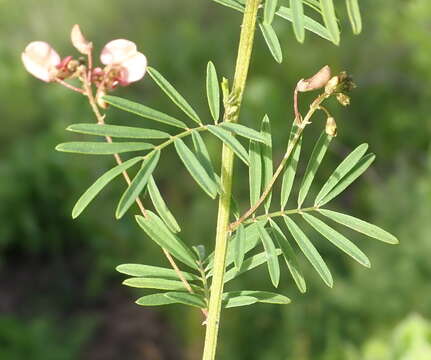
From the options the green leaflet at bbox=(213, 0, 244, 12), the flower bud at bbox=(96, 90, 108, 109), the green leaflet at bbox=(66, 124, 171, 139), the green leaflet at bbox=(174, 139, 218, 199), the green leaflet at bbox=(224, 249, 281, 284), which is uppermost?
the green leaflet at bbox=(213, 0, 244, 12)

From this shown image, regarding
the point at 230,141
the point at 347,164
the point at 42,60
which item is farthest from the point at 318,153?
the point at 42,60

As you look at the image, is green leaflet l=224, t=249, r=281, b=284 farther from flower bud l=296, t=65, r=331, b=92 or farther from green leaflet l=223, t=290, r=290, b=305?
flower bud l=296, t=65, r=331, b=92

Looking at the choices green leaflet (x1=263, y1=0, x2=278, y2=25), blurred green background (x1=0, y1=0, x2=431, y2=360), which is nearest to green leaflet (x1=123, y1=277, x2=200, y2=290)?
green leaflet (x1=263, y1=0, x2=278, y2=25)

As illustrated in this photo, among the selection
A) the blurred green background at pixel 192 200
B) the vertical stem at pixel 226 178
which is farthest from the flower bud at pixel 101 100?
the blurred green background at pixel 192 200

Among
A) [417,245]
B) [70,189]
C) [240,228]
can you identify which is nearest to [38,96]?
[70,189]

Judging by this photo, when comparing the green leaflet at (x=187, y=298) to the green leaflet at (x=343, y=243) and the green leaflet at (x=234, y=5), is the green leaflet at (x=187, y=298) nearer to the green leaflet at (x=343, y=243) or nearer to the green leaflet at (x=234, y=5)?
the green leaflet at (x=343, y=243)

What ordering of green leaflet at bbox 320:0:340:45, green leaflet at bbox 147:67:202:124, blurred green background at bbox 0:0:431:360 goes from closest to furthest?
green leaflet at bbox 320:0:340:45 → green leaflet at bbox 147:67:202:124 → blurred green background at bbox 0:0:431:360

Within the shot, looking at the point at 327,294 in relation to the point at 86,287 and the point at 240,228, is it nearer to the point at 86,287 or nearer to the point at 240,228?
the point at 86,287
